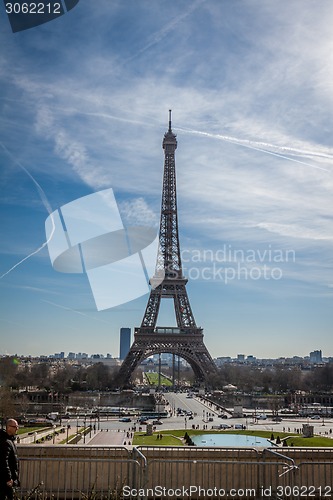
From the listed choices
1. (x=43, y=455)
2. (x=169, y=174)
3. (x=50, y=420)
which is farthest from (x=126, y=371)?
(x=43, y=455)

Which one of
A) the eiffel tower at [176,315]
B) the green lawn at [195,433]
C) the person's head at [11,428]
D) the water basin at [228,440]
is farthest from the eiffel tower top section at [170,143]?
the person's head at [11,428]

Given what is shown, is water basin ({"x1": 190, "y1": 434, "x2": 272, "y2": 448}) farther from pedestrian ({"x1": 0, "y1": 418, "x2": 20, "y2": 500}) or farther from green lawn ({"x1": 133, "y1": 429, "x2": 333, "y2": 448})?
pedestrian ({"x1": 0, "y1": 418, "x2": 20, "y2": 500})

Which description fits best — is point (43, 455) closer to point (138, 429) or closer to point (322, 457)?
point (322, 457)

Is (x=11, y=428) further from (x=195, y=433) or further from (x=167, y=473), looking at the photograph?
(x=195, y=433)

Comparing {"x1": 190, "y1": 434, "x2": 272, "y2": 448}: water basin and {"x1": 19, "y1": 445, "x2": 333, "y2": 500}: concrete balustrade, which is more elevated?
{"x1": 19, "y1": 445, "x2": 333, "y2": 500}: concrete balustrade

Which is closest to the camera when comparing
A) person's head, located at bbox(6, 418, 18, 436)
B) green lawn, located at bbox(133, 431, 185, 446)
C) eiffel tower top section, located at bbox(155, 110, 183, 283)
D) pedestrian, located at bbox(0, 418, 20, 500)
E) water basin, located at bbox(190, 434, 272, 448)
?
pedestrian, located at bbox(0, 418, 20, 500)

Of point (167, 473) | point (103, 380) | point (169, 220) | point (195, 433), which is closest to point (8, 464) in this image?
point (167, 473)

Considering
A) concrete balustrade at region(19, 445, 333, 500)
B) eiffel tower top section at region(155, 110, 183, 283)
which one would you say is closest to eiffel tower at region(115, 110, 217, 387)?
eiffel tower top section at region(155, 110, 183, 283)
